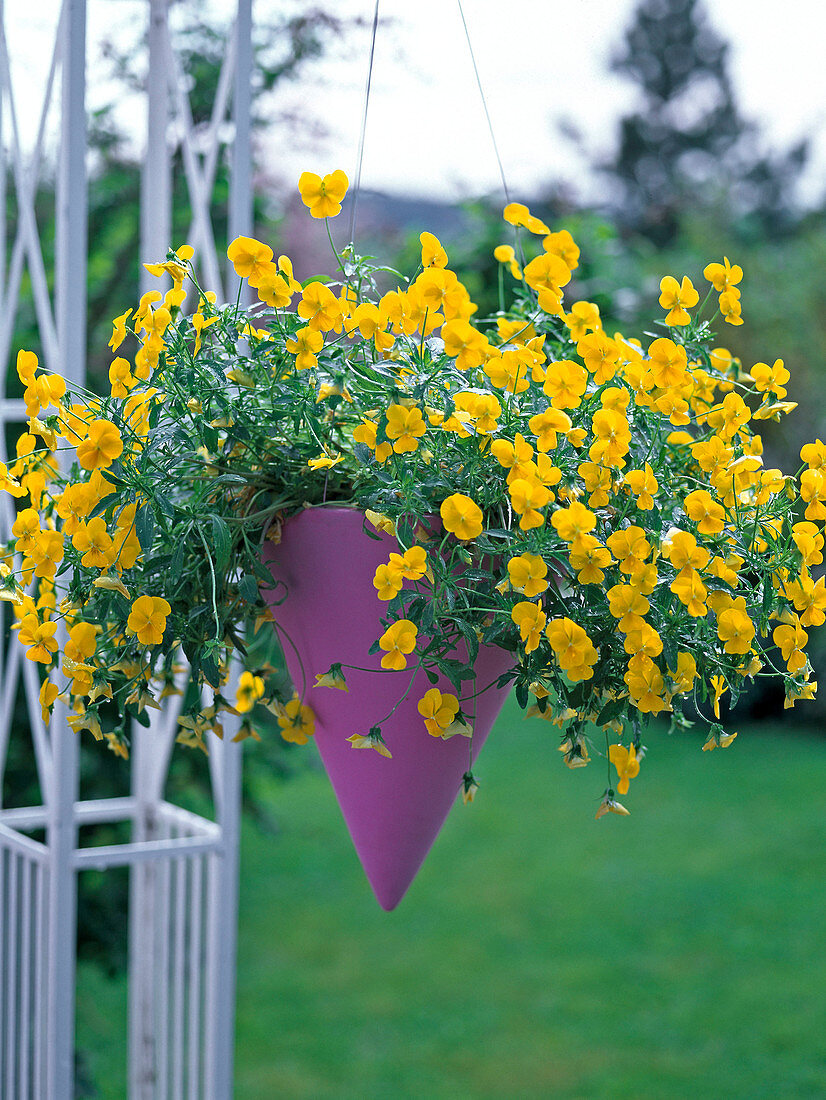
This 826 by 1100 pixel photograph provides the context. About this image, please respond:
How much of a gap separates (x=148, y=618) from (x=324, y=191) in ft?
1.05

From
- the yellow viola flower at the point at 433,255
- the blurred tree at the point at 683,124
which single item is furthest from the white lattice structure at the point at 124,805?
the blurred tree at the point at 683,124

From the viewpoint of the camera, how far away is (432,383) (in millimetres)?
811

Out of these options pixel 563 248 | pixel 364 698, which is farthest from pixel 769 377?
pixel 364 698

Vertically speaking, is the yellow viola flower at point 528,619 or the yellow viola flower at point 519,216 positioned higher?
the yellow viola flower at point 519,216

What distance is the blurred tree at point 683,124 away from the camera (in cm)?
1614

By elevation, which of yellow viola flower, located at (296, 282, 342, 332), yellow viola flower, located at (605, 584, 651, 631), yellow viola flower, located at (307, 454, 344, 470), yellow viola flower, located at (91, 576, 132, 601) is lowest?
yellow viola flower, located at (605, 584, 651, 631)

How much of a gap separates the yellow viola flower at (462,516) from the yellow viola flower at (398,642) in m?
0.07

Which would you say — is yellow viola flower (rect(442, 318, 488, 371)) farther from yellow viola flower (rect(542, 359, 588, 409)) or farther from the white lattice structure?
the white lattice structure

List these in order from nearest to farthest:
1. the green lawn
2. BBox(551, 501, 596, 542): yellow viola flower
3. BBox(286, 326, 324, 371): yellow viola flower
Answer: BBox(551, 501, 596, 542): yellow viola flower < BBox(286, 326, 324, 371): yellow viola flower < the green lawn

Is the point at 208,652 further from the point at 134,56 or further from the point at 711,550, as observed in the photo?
the point at 134,56

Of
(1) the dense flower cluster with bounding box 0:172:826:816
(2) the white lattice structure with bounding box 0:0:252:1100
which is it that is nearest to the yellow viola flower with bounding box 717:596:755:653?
(1) the dense flower cluster with bounding box 0:172:826:816

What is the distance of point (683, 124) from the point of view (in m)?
16.7

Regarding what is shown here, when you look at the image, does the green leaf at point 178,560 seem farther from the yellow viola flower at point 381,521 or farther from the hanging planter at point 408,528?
the yellow viola flower at point 381,521

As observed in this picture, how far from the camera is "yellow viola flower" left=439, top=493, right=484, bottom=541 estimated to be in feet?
2.37
